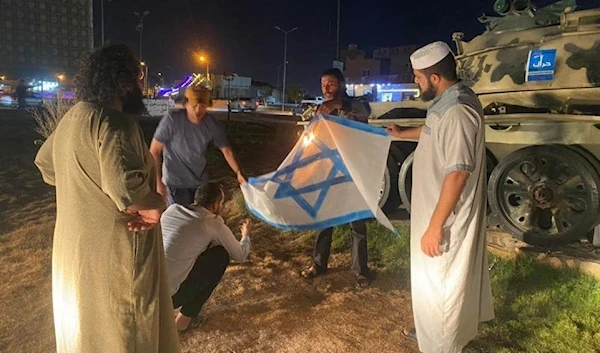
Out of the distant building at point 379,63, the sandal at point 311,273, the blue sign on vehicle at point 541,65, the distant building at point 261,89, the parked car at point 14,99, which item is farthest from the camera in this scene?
the distant building at point 261,89

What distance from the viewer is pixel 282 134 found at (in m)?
18.8

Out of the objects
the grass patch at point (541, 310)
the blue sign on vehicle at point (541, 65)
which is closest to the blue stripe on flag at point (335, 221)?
the grass patch at point (541, 310)

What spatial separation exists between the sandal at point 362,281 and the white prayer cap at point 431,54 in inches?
93.3

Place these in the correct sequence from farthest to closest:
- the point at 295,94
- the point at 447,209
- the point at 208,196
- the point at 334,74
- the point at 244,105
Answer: the point at 295,94, the point at 244,105, the point at 334,74, the point at 208,196, the point at 447,209

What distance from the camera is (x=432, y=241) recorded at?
3.22 meters

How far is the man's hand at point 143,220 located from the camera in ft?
8.25

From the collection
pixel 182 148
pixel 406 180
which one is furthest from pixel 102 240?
pixel 406 180

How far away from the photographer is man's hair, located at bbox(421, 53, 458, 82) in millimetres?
3262

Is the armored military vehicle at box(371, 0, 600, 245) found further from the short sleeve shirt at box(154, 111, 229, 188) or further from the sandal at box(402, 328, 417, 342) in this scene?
the short sleeve shirt at box(154, 111, 229, 188)

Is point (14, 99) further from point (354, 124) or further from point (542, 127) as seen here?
point (542, 127)

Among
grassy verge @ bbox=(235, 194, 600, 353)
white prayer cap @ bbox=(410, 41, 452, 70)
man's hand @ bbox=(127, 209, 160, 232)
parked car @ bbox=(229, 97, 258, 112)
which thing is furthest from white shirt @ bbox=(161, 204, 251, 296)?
parked car @ bbox=(229, 97, 258, 112)

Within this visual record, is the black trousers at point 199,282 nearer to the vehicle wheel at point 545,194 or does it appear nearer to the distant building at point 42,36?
the vehicle wheel at point 545,194

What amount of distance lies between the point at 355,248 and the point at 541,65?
283 cm

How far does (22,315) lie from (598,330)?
4430mm
